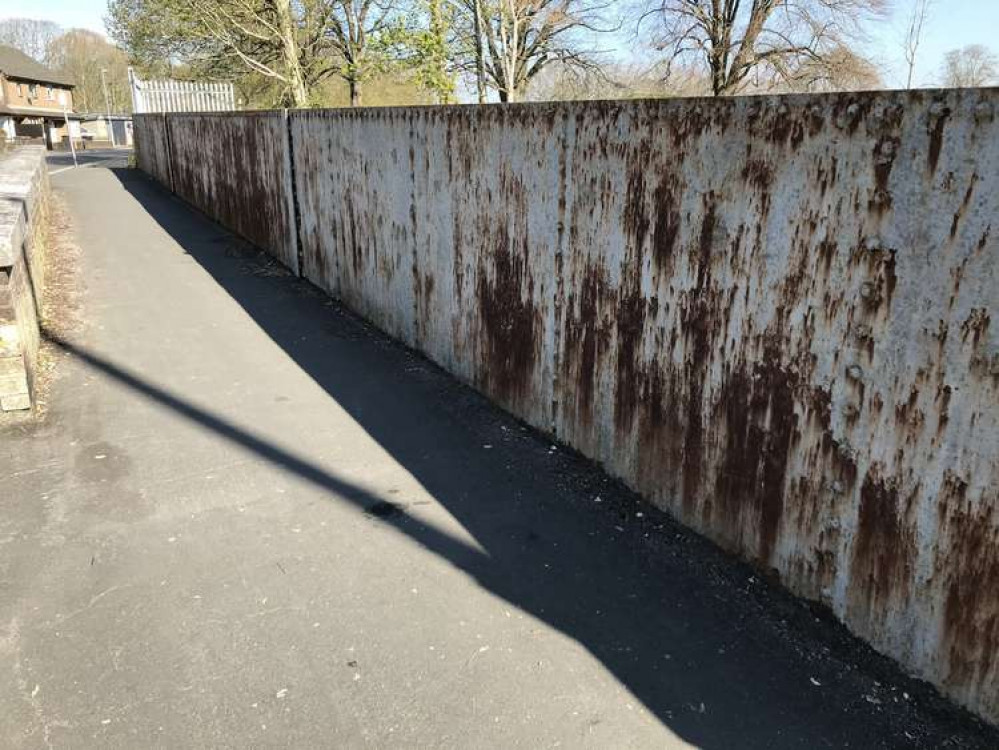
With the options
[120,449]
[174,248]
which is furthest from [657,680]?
[174,248]

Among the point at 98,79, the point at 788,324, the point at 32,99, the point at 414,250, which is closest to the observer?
the point at 788,324

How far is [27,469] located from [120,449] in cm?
52

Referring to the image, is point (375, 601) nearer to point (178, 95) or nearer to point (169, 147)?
point (169, 147)

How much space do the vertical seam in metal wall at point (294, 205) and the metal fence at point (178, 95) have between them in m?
16.7

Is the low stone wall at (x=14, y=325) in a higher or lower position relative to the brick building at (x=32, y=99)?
lower

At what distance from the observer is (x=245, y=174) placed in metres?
11.3

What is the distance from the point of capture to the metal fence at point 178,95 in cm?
2347

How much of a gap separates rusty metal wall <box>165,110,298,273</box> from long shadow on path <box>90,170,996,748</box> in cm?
437

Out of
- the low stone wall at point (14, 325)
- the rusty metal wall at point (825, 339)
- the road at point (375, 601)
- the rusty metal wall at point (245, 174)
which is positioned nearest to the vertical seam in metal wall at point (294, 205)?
the rusty metal wall at point (245, 174)

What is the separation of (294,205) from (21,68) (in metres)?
70.1

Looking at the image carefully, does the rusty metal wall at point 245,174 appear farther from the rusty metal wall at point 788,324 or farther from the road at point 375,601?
the rusty metal wall at point 788,324

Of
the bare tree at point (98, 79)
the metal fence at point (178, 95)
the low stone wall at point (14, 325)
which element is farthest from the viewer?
the bare tree at point (98, 79)

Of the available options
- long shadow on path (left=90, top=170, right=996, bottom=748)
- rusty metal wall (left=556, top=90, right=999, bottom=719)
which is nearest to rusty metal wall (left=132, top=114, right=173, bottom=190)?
long shadow on path (left=90, top=170, right=996, bottom=748)

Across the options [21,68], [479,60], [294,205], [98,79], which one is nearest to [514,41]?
[479,60]
